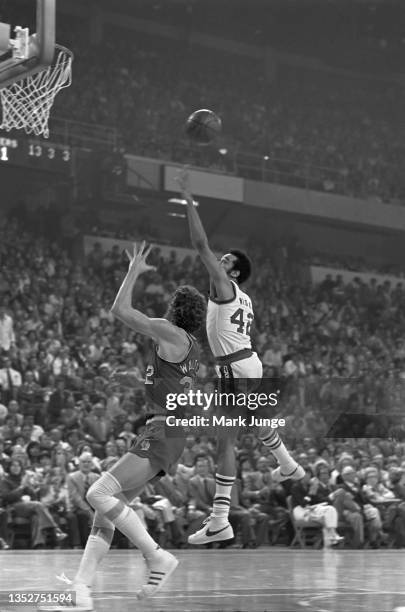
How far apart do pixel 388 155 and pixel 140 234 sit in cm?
1029

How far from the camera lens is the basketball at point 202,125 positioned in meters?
10.4

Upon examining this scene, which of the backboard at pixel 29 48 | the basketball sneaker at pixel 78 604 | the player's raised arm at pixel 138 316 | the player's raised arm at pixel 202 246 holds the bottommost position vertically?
the basketball sneaker at pixel 78 604

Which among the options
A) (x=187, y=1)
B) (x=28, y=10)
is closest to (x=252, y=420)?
(x=28, y=10)

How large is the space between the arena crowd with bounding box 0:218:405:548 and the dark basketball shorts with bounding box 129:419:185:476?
5210 mm

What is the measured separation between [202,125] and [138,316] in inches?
143

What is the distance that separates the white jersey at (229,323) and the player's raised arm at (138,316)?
119cm

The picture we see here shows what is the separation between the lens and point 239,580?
9.62 meters

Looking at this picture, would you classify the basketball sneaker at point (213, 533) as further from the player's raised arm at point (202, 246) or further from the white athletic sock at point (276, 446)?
the player's raised arm at point (202, 246)

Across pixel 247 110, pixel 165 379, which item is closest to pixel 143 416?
pixel 165 379

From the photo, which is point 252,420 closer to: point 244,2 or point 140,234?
point 140,234

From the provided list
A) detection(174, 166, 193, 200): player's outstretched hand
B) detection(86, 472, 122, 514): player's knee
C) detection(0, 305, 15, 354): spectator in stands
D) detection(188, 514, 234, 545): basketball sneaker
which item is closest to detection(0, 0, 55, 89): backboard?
detection(174, 166, 193, 200): player's outstretched hand

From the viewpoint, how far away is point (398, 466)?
17172mm

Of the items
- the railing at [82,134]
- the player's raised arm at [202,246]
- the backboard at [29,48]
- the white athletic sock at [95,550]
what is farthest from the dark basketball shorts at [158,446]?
the railing at [82,134]

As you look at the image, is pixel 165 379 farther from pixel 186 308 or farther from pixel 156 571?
pixel 156 571
